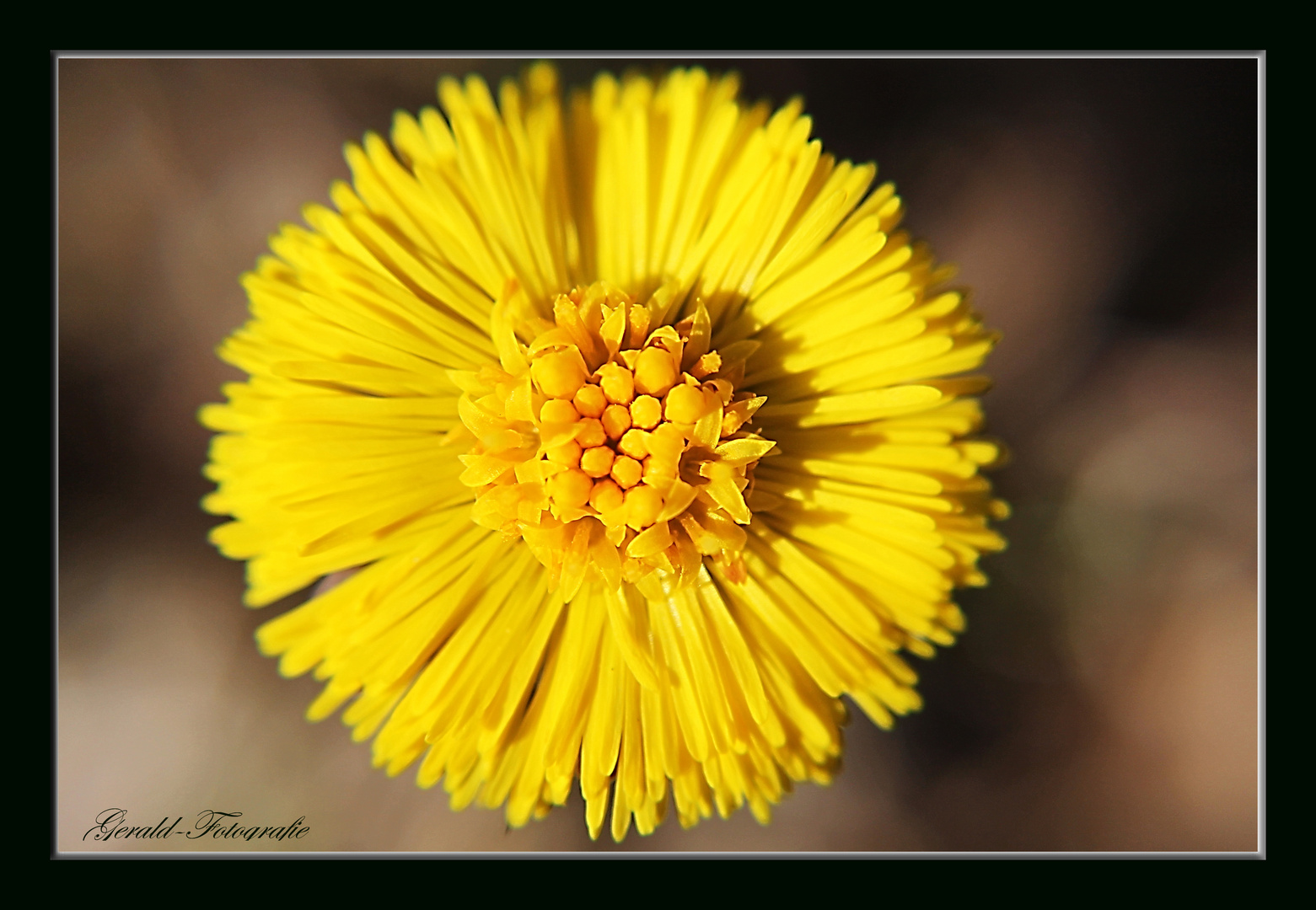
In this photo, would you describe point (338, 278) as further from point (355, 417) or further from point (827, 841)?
point (827, 841)

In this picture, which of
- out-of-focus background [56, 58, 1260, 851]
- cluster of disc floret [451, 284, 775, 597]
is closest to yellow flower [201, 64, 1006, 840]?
cluster of disc floret [451, 284, 775, 597]

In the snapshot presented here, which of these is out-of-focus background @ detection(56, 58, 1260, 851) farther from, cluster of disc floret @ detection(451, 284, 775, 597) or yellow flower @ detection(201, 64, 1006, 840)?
cluster of disc floret @ detection(451, 284, 775, 597)

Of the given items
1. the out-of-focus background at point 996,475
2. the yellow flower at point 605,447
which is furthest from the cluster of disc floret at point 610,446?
the out-of-focus background at point 996,475

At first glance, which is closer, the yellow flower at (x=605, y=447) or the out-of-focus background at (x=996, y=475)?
the yellow flower at (x=605, y=447)

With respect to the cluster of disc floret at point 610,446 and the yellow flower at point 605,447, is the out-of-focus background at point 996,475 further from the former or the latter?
the cluster of disc floret at point 610,446

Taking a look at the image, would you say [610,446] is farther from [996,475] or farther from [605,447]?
[996,475]

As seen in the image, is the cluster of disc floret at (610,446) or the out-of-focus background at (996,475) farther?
the out-of-focus background at (996,475)
